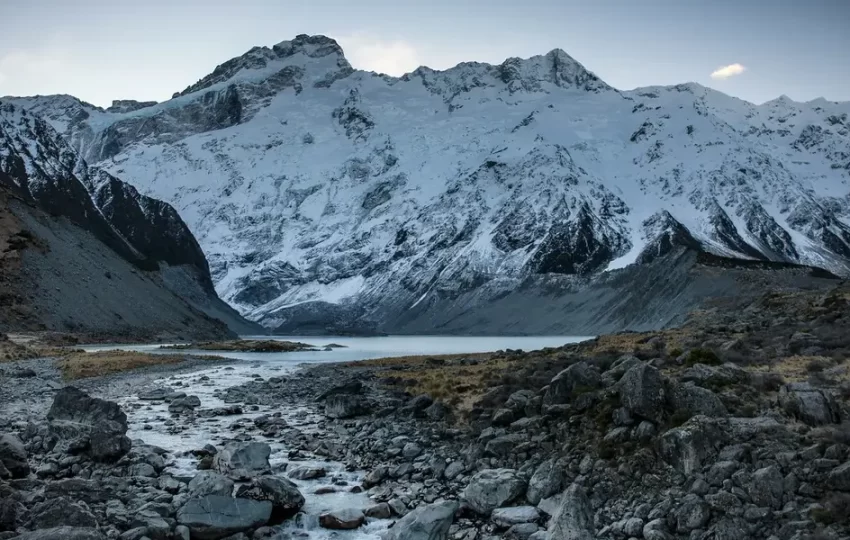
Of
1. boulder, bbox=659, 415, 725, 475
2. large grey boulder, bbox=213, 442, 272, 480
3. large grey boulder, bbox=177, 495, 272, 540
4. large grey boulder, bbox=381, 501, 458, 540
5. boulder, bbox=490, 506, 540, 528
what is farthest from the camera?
large grey boulder, bbox=213, 442, 272, 480

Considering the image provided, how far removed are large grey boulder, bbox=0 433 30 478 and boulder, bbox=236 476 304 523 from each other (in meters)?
7.07

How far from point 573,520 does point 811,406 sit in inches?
292

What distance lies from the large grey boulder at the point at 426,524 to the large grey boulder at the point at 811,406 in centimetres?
948

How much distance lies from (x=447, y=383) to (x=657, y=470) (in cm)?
2408

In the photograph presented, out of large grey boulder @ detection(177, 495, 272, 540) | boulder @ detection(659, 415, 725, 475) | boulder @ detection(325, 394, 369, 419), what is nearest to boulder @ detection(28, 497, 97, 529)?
large grey boulder @ detection(177, 495, 272, 540)

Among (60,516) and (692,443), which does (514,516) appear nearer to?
(692,443)

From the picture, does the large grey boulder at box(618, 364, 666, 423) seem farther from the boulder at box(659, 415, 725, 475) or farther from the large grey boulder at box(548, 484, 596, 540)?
the large grey boulder at box(548, 484, 596, 540)

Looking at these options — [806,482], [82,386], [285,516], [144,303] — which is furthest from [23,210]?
[806,482]

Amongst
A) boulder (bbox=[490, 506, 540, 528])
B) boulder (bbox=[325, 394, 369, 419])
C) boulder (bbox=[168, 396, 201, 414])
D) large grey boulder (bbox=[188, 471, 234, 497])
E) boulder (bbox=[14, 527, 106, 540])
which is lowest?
boulder (bbox=[168, 396, 201, 414])

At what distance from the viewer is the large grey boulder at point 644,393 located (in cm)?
1834

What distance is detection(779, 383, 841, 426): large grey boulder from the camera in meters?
16.3

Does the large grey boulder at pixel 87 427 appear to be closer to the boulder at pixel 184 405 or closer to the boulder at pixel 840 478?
the boulder at pixel 184 405

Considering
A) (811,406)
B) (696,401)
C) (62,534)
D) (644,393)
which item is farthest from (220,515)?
(811,406)

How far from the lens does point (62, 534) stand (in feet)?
42.2
